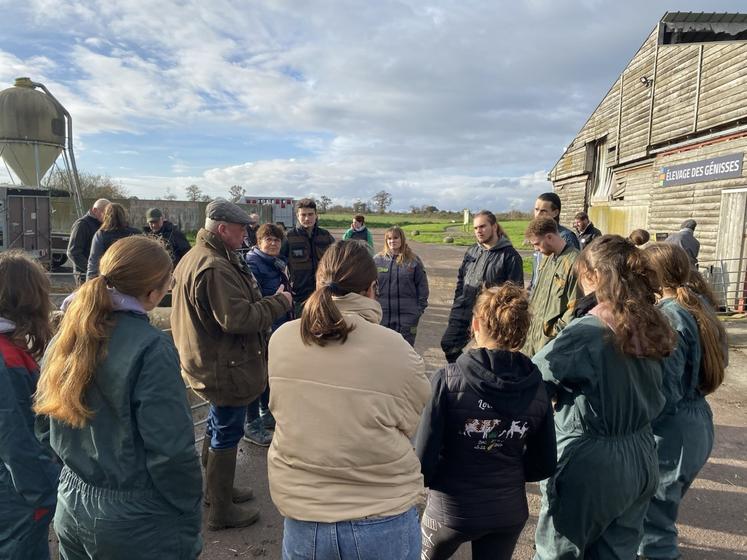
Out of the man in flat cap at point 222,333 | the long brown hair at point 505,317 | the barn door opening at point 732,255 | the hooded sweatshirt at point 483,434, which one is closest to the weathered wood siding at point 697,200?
the barn door opening at point 732,255

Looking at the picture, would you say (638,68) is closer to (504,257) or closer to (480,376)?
(504,257)

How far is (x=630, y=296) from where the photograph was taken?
213 centimetres

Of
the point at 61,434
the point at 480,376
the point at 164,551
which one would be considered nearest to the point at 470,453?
the point at 480,376

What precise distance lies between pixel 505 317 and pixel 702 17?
704 inches

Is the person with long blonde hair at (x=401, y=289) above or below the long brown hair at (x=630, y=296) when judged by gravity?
below

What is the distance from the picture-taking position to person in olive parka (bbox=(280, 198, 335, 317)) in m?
5.75

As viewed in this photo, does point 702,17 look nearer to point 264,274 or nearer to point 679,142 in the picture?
point 679,142

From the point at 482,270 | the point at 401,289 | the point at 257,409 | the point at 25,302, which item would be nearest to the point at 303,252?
the point at 401,289

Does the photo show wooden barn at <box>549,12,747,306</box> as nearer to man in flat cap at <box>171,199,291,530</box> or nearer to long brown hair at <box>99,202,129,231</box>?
man in flat cap at <box>171,199,291,530</box>

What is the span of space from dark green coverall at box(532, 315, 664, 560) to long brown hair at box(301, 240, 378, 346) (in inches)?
38.2

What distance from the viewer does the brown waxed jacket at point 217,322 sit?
2896 mm

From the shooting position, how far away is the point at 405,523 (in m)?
1.73

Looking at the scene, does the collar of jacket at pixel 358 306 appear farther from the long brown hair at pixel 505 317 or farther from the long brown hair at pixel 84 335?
the long brown hair at pixel 84 335

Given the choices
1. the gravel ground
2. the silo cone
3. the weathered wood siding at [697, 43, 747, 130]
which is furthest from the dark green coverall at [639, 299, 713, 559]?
the silo cone
